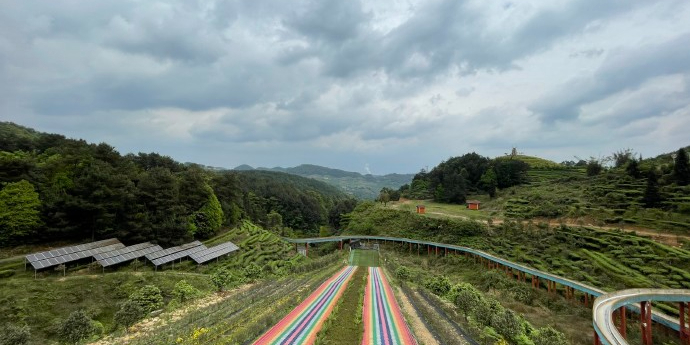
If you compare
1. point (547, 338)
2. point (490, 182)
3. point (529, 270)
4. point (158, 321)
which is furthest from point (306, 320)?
point (490, 182)

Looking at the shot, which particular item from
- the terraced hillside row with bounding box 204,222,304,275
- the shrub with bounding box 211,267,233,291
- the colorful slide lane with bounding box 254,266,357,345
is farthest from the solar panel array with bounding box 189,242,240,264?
the colorful slide lane with bounding box 254,266,357,345

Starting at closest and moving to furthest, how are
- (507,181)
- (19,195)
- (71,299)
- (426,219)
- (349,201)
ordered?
1. (71,299)
2. (19,195)
3. (426,219)
4. (507,181)
5. (349,201)

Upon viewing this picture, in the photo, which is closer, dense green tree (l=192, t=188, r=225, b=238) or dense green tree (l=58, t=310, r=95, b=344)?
dense green tree (l=58, t=310, r=95, b=344)

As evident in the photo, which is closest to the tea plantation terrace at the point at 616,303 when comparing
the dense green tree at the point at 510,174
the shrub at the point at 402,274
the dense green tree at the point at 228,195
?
the shrub at the point at 402,274

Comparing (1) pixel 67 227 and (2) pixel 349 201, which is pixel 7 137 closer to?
(1) pixel 67 227

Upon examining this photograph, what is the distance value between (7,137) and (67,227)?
51.0m

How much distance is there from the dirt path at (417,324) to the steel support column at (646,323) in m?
14.3

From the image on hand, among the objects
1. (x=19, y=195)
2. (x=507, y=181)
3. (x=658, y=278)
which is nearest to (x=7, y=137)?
(x=19, y=195)

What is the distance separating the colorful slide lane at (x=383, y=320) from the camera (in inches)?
620

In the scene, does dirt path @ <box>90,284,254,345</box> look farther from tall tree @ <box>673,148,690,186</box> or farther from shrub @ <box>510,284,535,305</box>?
tall tree @ <box>673,148,690,186</box>

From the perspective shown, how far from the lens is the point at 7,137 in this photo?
62.1 m

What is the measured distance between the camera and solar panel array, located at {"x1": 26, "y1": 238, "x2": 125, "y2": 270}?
989 inches

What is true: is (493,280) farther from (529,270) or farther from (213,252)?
(213,252)

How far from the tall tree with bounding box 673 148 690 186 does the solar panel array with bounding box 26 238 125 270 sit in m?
69.2
